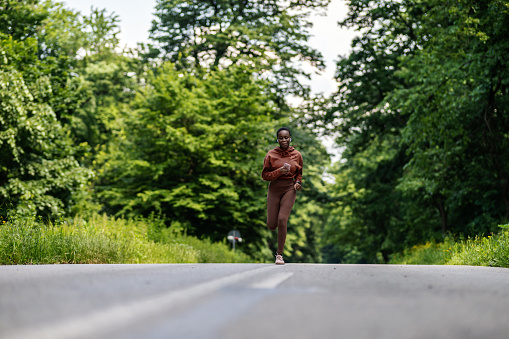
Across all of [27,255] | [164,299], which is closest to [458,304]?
[164,299]

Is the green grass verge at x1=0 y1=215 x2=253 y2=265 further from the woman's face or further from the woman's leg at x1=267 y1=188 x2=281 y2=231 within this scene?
the woman's face

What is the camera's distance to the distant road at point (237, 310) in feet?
6.28

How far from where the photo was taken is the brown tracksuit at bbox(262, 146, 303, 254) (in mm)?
8891

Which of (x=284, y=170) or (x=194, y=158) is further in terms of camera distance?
(x=194, y=158)

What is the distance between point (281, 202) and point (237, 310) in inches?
262

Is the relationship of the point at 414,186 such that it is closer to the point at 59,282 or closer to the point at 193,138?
the point at 193,138

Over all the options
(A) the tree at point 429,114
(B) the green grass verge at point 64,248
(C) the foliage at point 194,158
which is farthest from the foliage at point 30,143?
(A) the tree at point 429,114

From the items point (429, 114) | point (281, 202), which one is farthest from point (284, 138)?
point (429, 114)

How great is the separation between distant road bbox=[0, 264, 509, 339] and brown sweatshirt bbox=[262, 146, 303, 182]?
5111 mm

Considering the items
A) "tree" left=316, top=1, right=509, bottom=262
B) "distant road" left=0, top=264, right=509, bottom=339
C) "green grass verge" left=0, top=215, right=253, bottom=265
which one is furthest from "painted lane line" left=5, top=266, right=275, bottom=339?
"tree" left=316, top=1, right=509, bottom=262

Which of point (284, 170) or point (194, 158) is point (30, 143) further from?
point (284, 170)

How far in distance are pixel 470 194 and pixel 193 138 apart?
11325 mm

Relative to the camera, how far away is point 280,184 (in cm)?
903

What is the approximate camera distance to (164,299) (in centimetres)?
261
